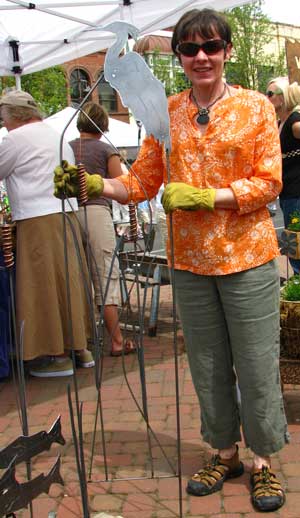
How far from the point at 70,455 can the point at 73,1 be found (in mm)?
4086

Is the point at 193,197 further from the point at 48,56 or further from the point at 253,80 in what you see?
the point at 253,80

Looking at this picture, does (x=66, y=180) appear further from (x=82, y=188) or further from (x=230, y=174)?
(x=230, y=174)

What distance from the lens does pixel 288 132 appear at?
4.25 metres

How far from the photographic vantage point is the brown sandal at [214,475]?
241cm

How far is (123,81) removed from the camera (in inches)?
75.0

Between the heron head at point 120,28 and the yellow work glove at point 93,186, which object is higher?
the heron head at point 120,28

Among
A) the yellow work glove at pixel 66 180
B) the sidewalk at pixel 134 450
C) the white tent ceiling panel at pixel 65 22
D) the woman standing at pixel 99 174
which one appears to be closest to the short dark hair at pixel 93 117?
the woman standing at pixel 99 174

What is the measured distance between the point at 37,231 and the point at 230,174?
184 cm

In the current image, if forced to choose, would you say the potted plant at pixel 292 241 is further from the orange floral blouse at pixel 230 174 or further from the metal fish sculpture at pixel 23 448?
the metal fish sculpture at pixel 23 448

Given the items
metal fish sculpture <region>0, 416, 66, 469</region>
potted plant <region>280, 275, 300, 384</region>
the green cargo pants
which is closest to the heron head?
the green cargo pants

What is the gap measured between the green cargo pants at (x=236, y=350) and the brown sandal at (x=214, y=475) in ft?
0.32

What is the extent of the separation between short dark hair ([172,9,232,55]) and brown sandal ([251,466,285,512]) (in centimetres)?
159

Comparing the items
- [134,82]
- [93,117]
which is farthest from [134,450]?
[93,117]

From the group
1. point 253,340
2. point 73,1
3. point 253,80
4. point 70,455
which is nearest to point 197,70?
point 253,340
